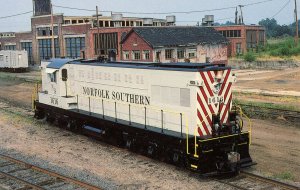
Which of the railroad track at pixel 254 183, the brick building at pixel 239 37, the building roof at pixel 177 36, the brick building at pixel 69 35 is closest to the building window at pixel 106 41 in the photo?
the brick building at pixel 69 35

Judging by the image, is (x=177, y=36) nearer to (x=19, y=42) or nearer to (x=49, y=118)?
(x=49, y=118)

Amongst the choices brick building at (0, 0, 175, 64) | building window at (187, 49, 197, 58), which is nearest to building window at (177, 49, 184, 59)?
building window at (187, 49, 197, 58)

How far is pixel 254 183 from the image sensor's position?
440 inches

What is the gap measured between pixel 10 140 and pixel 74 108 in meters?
3.22

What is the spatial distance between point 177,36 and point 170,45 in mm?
3071

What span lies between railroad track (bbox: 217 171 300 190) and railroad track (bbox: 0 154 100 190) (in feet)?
13.2

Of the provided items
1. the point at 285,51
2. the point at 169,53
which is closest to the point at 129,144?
the point at 169,53

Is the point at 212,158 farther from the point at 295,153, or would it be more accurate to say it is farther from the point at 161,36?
the point at 161,36

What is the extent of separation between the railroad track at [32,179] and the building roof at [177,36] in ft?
103

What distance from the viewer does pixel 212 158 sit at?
38.1ft

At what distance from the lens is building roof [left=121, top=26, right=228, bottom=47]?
44.3m

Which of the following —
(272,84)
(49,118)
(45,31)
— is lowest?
(49,118)

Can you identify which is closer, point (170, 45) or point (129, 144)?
point (129, 144)

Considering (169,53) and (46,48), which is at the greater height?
(46,48)
